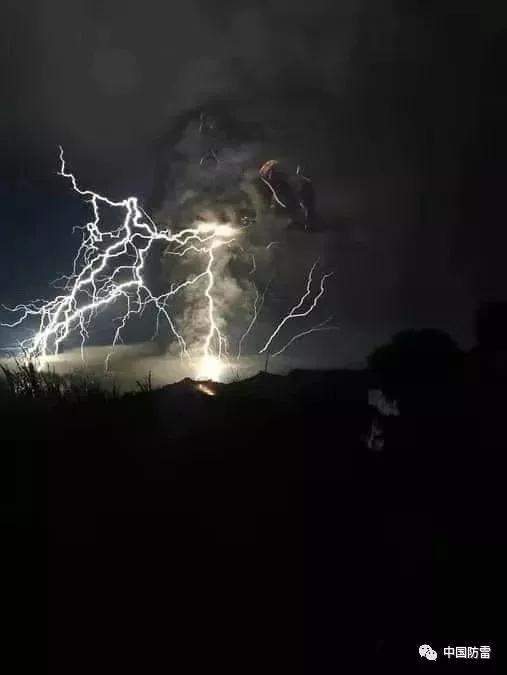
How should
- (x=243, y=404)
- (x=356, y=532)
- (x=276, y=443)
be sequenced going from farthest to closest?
1. (x=243, y=404)
2. (x=276, y=443)
3. (x=356, y=532)

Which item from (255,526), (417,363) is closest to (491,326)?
(417,363)

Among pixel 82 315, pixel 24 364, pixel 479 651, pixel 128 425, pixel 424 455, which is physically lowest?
pixel 479 651

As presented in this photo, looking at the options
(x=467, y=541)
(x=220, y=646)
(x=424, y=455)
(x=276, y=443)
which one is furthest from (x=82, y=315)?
(x=467, y=541)

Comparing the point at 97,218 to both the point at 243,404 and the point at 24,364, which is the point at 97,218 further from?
the point at 243,404

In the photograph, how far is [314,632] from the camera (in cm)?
285

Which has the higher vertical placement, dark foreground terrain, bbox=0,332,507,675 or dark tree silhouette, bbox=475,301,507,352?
dark tree silhouette, bbox=475,301,507,352

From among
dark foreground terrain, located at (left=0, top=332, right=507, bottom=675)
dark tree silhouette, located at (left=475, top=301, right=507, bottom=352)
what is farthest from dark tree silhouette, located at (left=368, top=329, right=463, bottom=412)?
dark tree silhouette, located at (left=475, top=301, right=507, bottom=352)

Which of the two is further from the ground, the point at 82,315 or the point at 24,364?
the point at 82,315

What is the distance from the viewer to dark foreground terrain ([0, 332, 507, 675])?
282 cm

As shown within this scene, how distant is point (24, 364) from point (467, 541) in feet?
14.3

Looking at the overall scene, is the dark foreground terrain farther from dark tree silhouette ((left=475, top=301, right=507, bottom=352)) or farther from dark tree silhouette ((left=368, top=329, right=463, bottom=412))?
dark tree silhouette ((left=475, top=301, right=507, bottom=352))

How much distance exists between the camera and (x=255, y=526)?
341cm

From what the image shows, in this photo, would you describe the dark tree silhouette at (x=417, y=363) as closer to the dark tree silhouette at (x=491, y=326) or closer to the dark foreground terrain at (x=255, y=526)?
the dark foreground terrain at (x=255, y=526)

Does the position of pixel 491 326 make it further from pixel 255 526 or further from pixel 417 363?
pixel 255 526
